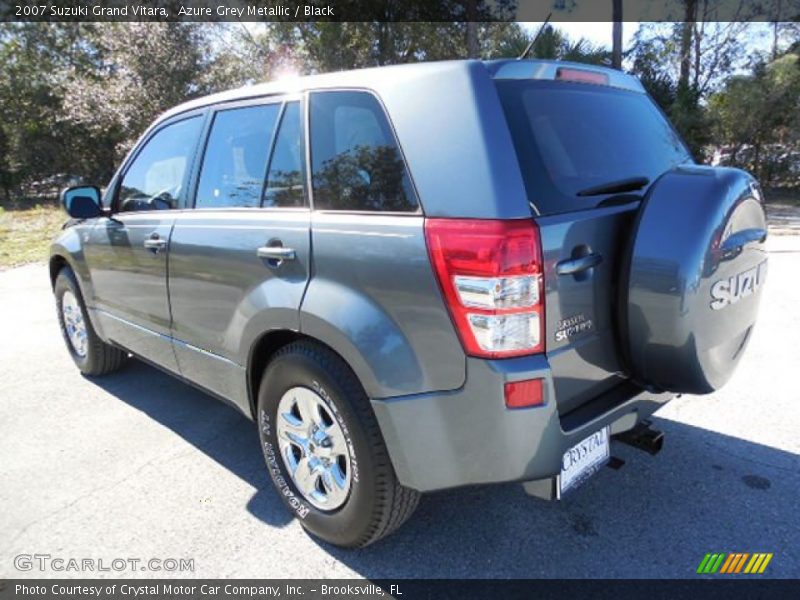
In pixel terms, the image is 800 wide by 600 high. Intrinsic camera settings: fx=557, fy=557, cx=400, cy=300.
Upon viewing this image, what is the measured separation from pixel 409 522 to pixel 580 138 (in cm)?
184

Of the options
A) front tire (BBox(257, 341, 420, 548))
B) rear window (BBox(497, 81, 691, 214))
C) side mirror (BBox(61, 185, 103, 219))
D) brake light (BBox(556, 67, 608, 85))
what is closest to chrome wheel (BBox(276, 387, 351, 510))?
front tire (BBox(257, 341, 420, 548))

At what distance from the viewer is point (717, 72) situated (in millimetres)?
19203

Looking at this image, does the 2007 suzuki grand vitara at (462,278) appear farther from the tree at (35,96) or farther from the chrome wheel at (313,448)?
the tree at (35,96)

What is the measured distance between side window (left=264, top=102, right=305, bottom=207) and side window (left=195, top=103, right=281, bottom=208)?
72 millimetres

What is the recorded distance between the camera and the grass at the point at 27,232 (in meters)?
10.3

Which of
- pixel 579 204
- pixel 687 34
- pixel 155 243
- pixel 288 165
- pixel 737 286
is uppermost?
pixel 687 34

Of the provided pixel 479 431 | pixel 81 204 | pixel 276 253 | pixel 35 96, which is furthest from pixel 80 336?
pixel 35 96

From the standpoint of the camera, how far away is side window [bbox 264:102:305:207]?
7.95ft

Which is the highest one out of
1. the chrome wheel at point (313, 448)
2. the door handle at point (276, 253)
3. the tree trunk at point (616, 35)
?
the tree trunk at point (616, 35)

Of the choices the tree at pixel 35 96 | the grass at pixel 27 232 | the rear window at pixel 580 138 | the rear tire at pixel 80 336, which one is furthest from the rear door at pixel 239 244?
the tree at pixel 35 96

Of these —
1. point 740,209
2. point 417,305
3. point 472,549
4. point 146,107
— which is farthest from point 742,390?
Result: point 146,107

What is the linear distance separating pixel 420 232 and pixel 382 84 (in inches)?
25.5

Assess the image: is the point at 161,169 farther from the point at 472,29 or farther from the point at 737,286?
the point at 472,29

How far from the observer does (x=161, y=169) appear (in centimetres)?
341
